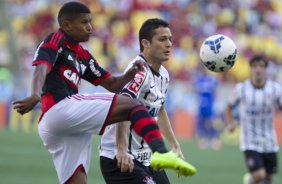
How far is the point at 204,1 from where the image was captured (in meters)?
28.4

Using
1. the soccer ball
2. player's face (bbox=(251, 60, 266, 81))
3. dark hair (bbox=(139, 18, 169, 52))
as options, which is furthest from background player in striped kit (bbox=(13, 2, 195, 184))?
player's face (bbox=(251, 60, 266, 81))

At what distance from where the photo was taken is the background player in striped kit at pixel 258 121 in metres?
11.2

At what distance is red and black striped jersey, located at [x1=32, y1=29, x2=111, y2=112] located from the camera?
645cm

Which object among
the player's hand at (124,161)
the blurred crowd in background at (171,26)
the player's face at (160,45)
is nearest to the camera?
the player's hand at (124,161)

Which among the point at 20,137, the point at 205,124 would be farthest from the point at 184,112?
the point at 20,137

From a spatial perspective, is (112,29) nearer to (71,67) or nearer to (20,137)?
(20,137)

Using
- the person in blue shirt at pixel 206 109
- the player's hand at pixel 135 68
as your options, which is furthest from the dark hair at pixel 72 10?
the person in blue shirt at pixel 206 109

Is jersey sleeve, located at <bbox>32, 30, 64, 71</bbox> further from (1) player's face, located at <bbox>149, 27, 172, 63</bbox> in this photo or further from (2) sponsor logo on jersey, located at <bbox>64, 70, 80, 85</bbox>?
(1) player's face, located at <bbox>149, 27, 172, 63</bbox>

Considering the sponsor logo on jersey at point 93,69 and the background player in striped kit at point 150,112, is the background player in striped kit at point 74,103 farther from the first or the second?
the background player in striped kit at point 150,112

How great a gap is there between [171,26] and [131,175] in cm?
2029

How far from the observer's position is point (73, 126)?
6.38m

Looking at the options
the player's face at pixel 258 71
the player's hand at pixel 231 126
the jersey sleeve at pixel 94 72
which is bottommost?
the player's hand at pixel 231 126

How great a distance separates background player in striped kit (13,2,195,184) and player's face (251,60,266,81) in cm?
438

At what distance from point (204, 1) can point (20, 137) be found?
994 centimetres
